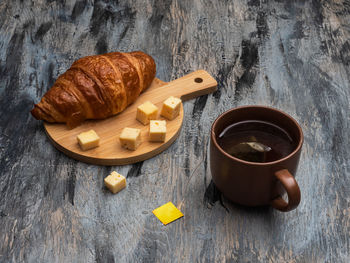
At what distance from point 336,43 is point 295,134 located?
38.8 inches

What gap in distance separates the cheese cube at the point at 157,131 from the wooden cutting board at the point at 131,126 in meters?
0.02

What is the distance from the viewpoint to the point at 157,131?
1.54 meters

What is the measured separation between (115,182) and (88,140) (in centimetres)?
19

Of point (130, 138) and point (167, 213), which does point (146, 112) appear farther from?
point (167, 213)

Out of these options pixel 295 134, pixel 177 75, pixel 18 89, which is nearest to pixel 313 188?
pixel 295 134

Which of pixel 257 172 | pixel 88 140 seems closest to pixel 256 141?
pixel 257 172

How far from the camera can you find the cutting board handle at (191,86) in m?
1.80

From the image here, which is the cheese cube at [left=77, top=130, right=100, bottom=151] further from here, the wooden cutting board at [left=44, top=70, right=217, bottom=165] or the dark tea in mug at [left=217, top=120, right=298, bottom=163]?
the dark tea in mug at [left=217, top=120, right=298, bottom=163]

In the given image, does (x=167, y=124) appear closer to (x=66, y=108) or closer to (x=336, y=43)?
(x=66, y=108)

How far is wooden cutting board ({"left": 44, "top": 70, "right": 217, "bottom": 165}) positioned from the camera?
1.53 meters

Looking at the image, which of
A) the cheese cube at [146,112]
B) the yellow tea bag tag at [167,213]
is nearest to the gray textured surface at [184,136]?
the yellow tea bag tag at [167,213]

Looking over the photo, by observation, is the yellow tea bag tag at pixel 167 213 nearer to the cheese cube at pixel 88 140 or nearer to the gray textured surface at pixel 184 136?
the gray textured surface at pixel 184 136

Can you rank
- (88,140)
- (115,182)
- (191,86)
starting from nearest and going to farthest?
(115,182), (88,140), (191,86)

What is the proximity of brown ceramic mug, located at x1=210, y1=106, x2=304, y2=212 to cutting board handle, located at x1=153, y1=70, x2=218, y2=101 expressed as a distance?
1.54ft
